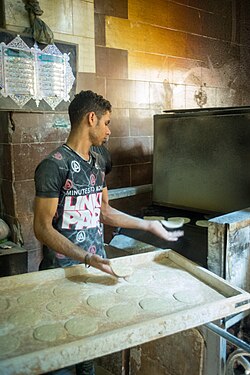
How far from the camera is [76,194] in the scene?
6.17 feet

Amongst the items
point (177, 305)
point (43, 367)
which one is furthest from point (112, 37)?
point (43, 367)

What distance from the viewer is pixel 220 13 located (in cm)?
441

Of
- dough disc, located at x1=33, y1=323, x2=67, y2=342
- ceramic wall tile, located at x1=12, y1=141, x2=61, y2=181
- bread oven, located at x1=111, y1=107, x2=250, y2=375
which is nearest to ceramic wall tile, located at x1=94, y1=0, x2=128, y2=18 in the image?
bread oven, located at x1=111, y1=107, x2=250, y2=375

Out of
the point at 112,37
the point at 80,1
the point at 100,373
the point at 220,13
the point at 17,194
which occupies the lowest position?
the point at 100,373

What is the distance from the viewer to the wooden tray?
1166 millimetres

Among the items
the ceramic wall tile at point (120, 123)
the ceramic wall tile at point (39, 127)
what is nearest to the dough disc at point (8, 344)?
the ceramic wall tile at point (39, 127)

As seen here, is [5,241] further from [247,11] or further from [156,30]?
[247,11]

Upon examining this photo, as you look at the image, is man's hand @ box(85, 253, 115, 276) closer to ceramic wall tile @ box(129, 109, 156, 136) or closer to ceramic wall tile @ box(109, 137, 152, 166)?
ceramic wall tile @ box(109, 137, 152, 166)

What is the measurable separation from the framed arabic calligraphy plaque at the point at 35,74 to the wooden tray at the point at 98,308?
157cm

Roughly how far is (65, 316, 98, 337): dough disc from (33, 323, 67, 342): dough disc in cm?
3

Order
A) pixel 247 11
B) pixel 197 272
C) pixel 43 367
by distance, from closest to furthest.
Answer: pixel 43 367, pixel 197 272, pixel 247 11

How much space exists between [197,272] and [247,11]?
164 inches

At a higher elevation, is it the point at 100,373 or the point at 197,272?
the point at 197,272

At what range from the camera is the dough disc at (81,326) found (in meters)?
1.28
